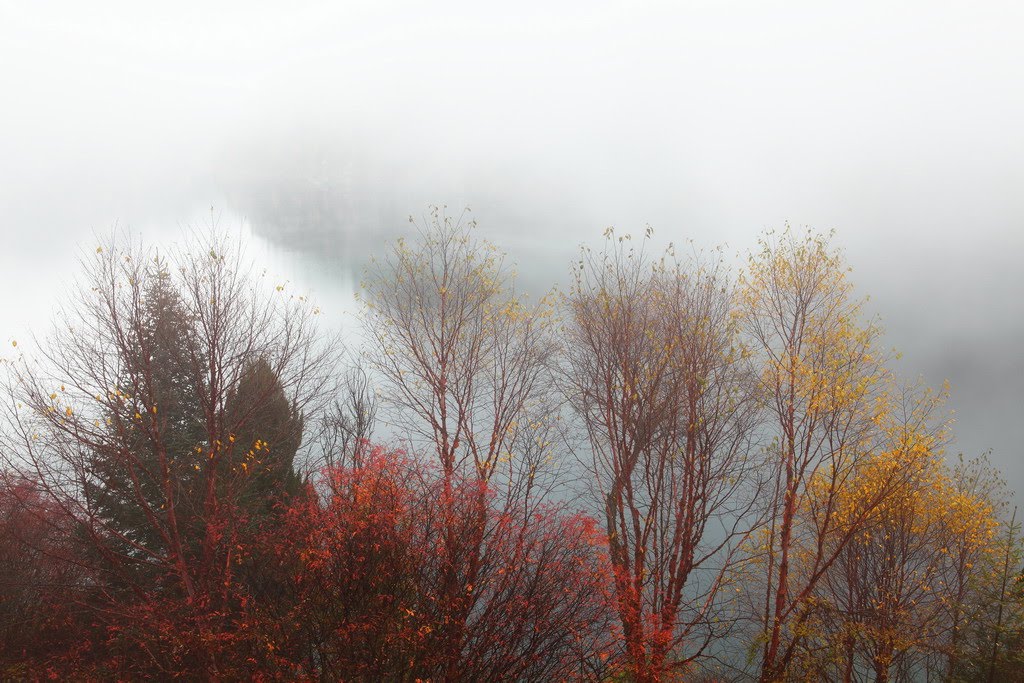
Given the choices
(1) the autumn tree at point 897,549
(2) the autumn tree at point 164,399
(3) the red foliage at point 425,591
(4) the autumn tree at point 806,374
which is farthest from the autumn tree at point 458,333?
(1) the autumn tree at point 897,549

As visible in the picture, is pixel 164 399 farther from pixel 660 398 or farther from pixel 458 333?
pixel 660 398

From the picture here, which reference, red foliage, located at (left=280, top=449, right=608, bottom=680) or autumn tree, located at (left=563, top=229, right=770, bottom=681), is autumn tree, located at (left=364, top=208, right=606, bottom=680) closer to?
autumn tree, located at (left=563, top=229, right=770, bottom=681)

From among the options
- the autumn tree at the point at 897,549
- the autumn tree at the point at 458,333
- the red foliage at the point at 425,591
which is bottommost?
the red foliage at the point at 425,591

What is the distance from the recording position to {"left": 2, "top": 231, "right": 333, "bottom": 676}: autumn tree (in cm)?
1266

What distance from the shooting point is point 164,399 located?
15.2m

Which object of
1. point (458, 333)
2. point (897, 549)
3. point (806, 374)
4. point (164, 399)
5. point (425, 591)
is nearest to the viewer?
point (425, 591)

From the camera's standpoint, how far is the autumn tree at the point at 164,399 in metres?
12.7

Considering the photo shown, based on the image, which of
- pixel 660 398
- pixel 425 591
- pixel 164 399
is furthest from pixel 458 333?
pixel 425 591

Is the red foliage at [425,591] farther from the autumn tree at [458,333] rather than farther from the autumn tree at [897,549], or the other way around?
the autumn tree at [897,549]

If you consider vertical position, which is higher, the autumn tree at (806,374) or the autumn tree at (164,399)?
the autumn tree at (806,374)

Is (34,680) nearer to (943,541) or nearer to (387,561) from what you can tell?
(387,561)

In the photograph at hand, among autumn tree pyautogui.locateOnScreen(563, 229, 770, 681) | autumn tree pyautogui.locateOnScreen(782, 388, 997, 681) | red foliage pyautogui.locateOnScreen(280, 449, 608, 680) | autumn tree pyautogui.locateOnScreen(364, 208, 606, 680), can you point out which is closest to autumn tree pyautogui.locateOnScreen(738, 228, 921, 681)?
autumn tree pyautogui.locateOnScreen(782, 388, 997, 681)

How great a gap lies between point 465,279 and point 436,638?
38.9ft

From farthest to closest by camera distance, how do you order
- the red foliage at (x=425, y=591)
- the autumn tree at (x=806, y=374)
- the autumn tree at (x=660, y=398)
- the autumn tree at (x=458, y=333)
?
the autumn tree at (x=458, y=333)
the autumn tree at (x=806, y=374)
the autumn tree at (x=660, y=398)
the red foliage at (x=425, y=591)
